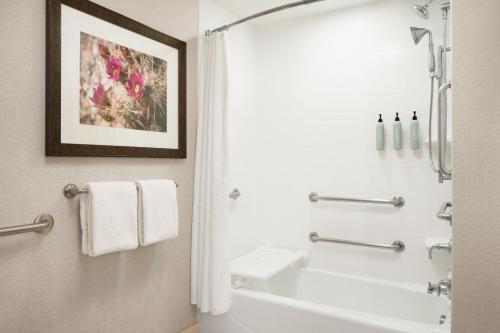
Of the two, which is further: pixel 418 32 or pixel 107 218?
pixel 418 32

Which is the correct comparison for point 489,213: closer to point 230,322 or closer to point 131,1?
point 230,322

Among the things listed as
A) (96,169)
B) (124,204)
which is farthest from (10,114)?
(124,204)

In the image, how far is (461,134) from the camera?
48.6 inches

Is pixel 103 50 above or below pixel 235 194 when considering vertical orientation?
above

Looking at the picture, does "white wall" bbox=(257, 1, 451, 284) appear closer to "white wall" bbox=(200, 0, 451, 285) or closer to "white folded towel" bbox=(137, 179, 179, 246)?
"white wall" bbox=(200, 0, 451, 285)

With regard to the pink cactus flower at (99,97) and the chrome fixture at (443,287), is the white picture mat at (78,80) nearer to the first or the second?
the pink cactus flower at (99,97)

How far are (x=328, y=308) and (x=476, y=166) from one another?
1.12m

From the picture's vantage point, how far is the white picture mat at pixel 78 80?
147 cm

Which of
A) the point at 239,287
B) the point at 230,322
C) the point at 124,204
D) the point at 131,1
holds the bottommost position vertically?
the point at 230,322

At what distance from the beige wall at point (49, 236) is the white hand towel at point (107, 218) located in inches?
3.1

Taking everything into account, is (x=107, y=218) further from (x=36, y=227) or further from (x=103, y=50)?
(x=103, y=50)

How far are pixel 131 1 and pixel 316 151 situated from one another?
163 cm

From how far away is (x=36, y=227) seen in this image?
1.33 meters

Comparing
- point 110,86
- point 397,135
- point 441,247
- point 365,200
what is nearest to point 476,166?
point 441,247
